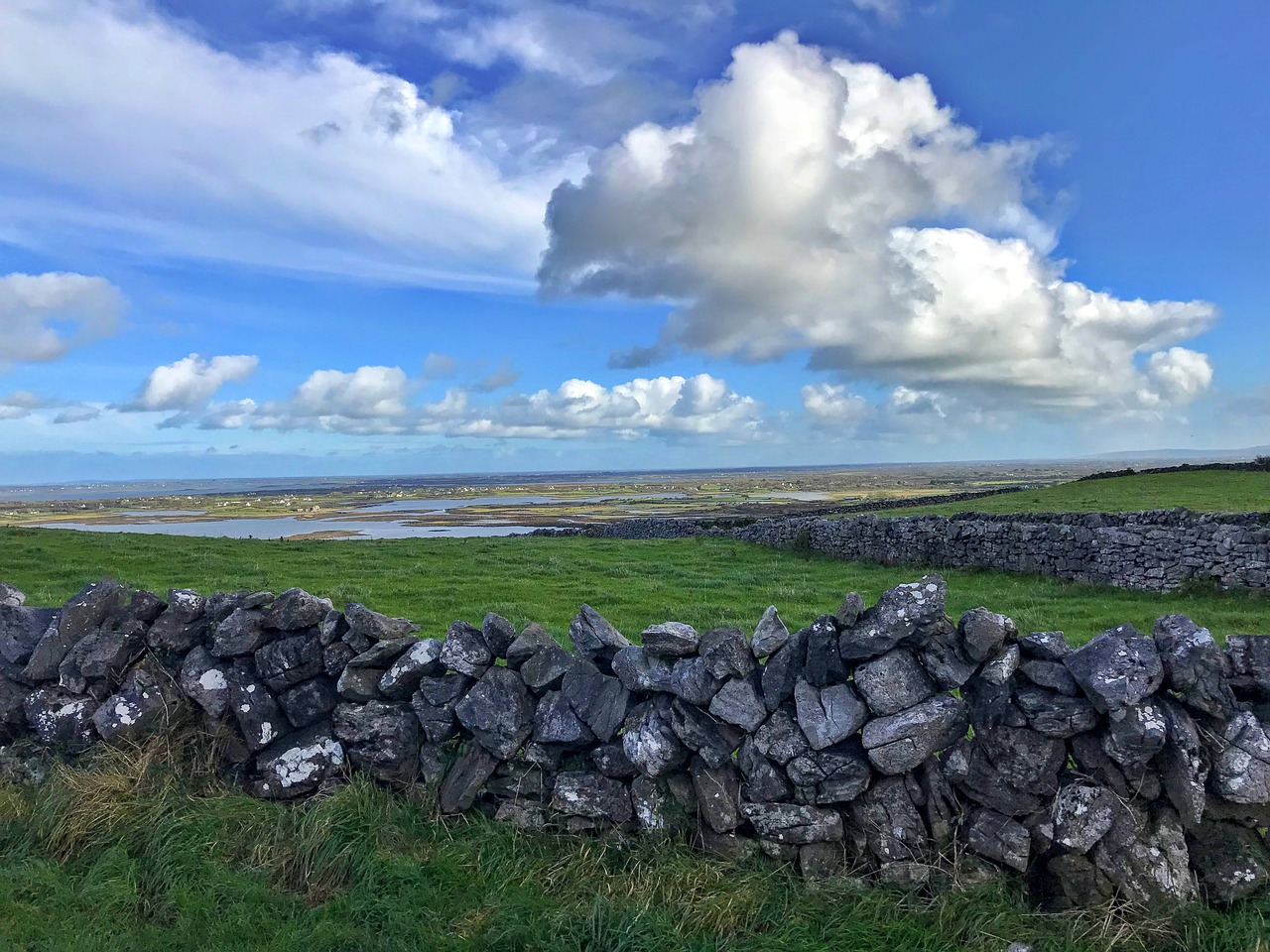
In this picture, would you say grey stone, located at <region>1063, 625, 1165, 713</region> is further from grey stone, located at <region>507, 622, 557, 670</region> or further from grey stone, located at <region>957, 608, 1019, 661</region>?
grey stone, located at <region>507, 622, 557, 670</region>

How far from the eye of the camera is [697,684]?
524 cm

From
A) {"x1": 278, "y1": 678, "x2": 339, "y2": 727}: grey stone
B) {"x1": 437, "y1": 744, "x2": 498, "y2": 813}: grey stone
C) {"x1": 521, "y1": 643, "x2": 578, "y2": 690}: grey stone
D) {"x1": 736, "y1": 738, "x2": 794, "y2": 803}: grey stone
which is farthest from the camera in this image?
{"x1": 278, "y1": 678, "x2": 339, "y2": 727}: grey stone

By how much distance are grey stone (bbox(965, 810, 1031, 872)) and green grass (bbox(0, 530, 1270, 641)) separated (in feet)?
23.9

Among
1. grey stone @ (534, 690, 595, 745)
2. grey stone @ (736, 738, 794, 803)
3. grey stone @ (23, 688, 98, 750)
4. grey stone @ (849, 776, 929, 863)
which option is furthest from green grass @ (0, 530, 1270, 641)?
grey stone @ (849, 776, 929, 863)

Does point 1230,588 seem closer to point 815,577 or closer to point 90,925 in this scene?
point 815,577

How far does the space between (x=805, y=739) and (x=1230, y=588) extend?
559 inches

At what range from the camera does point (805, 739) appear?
4.95 metres

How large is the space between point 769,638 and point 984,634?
1345 mm

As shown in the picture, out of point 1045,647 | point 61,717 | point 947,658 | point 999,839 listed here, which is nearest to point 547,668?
point 947,658

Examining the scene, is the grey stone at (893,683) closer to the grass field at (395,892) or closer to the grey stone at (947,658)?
the grey stone at (947,658)

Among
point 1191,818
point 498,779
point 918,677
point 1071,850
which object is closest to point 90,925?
point 498,779

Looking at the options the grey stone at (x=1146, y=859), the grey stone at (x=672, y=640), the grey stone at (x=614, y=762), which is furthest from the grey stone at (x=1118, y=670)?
the grey stone at (x=614, y=762)

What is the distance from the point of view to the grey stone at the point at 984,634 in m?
4.81

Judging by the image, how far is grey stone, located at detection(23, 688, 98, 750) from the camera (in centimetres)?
634
